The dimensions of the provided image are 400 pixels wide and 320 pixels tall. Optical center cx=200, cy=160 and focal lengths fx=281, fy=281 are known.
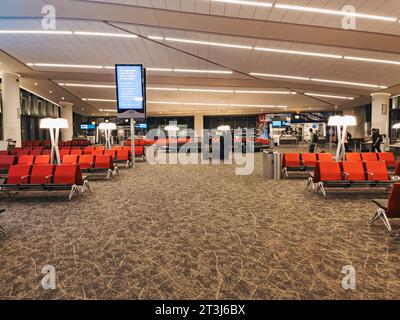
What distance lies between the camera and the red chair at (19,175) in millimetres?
6610

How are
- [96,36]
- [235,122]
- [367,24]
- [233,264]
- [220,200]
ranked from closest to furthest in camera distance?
[233,264] < [220,200] < [367,24] < [96,36] < [235,122]

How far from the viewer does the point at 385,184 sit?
6535 mm

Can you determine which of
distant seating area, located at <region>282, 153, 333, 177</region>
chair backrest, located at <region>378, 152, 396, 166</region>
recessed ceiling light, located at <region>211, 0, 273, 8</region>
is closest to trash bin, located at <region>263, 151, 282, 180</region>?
distant seating area, located at <region>282, 153, 333, 177</region>

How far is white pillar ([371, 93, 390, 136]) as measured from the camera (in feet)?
58.3

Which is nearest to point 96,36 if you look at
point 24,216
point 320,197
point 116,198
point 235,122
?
point 116,198

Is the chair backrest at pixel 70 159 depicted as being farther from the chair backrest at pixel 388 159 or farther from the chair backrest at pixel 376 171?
the chair backrest at pixel 388 159

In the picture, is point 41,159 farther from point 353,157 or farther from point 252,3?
point 353,157

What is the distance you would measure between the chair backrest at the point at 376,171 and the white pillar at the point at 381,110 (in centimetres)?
1345

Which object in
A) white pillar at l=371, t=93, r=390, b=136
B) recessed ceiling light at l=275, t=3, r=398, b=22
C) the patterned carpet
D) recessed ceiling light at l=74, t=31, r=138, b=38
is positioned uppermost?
recessed ceiling light at l=74, t=31, r=138, b=38

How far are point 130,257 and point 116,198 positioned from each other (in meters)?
3.31

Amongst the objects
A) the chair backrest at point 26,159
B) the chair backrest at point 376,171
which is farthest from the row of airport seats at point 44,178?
the chair backrest at point 376,171

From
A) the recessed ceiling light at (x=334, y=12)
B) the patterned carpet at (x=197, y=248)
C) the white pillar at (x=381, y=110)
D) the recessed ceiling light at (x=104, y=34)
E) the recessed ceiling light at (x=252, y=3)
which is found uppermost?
the recessed ceiling light at (x=104, y=34)

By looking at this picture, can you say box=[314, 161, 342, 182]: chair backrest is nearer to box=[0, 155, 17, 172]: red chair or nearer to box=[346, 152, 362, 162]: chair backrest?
box=[346, 152, 362, 162]: chair backrest

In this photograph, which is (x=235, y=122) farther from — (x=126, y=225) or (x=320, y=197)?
(x=126, y=225)
